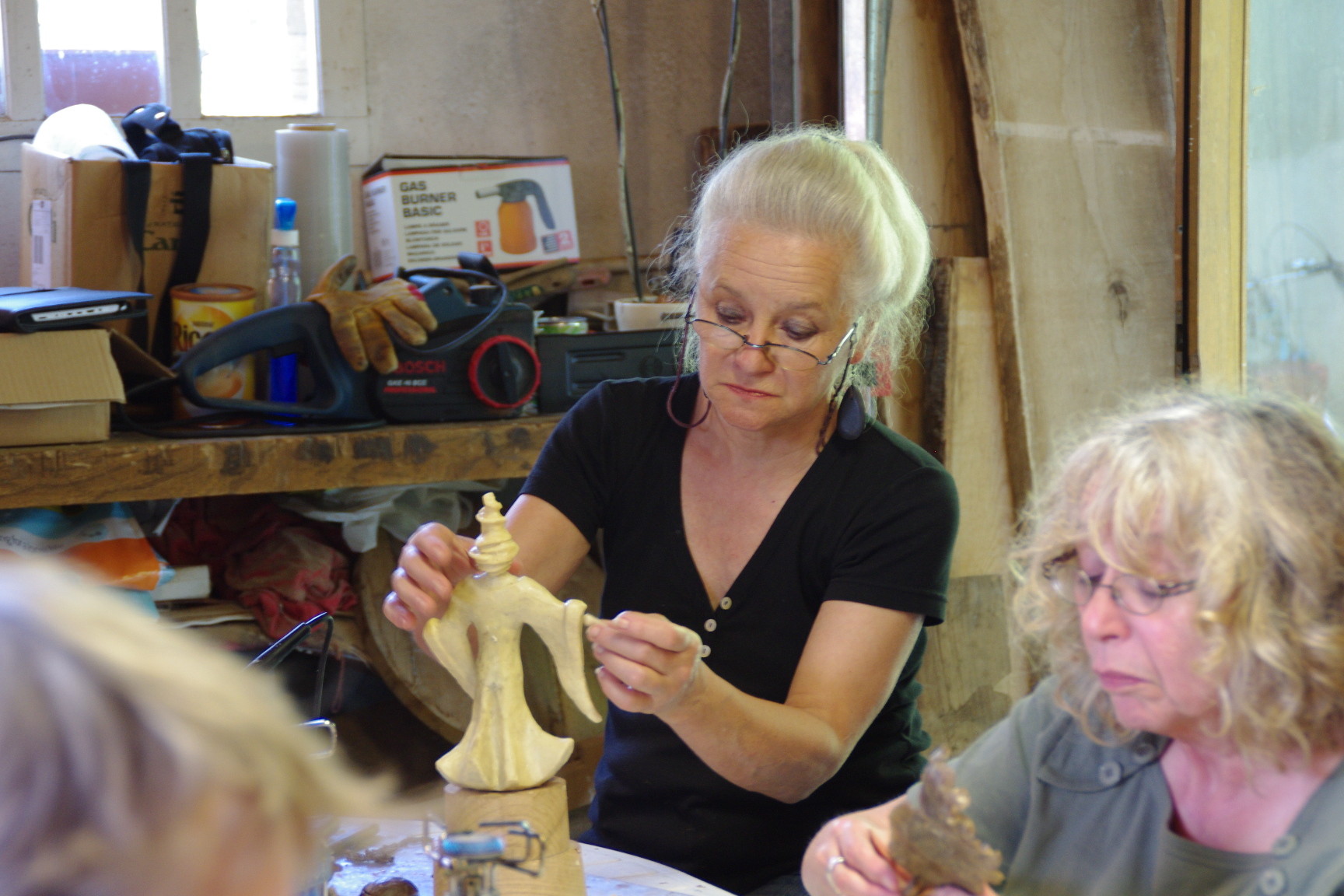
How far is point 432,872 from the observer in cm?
115

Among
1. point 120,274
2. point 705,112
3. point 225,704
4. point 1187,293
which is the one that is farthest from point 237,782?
point 705,112

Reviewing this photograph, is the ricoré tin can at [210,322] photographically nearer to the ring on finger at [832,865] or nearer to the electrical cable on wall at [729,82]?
the electrical cable on wall at [729,82]

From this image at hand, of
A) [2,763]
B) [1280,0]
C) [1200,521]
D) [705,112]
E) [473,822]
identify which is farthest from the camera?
[705,112]

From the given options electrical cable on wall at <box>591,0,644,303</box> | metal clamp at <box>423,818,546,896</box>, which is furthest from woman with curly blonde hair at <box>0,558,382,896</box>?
electrical cable on wall at <box>591,0,644,303</box>

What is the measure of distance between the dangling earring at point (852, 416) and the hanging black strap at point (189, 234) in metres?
1.36

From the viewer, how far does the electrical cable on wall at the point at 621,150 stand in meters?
2.74

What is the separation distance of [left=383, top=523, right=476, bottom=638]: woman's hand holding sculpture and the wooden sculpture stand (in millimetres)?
190

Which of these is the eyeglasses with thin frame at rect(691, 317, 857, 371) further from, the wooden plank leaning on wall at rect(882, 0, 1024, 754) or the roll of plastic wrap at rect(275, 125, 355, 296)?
the roll of plastic wrap at rect(275, 125, 355, 296)

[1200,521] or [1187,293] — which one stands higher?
[1187,293]

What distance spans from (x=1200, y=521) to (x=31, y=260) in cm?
225

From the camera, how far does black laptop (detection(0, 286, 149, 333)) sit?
6.03ft

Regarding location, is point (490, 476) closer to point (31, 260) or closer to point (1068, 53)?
point (31, 260)

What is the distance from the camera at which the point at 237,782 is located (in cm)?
35

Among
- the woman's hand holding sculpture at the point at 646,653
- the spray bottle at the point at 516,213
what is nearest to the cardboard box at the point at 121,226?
the spray bottle at the point at 516,213
